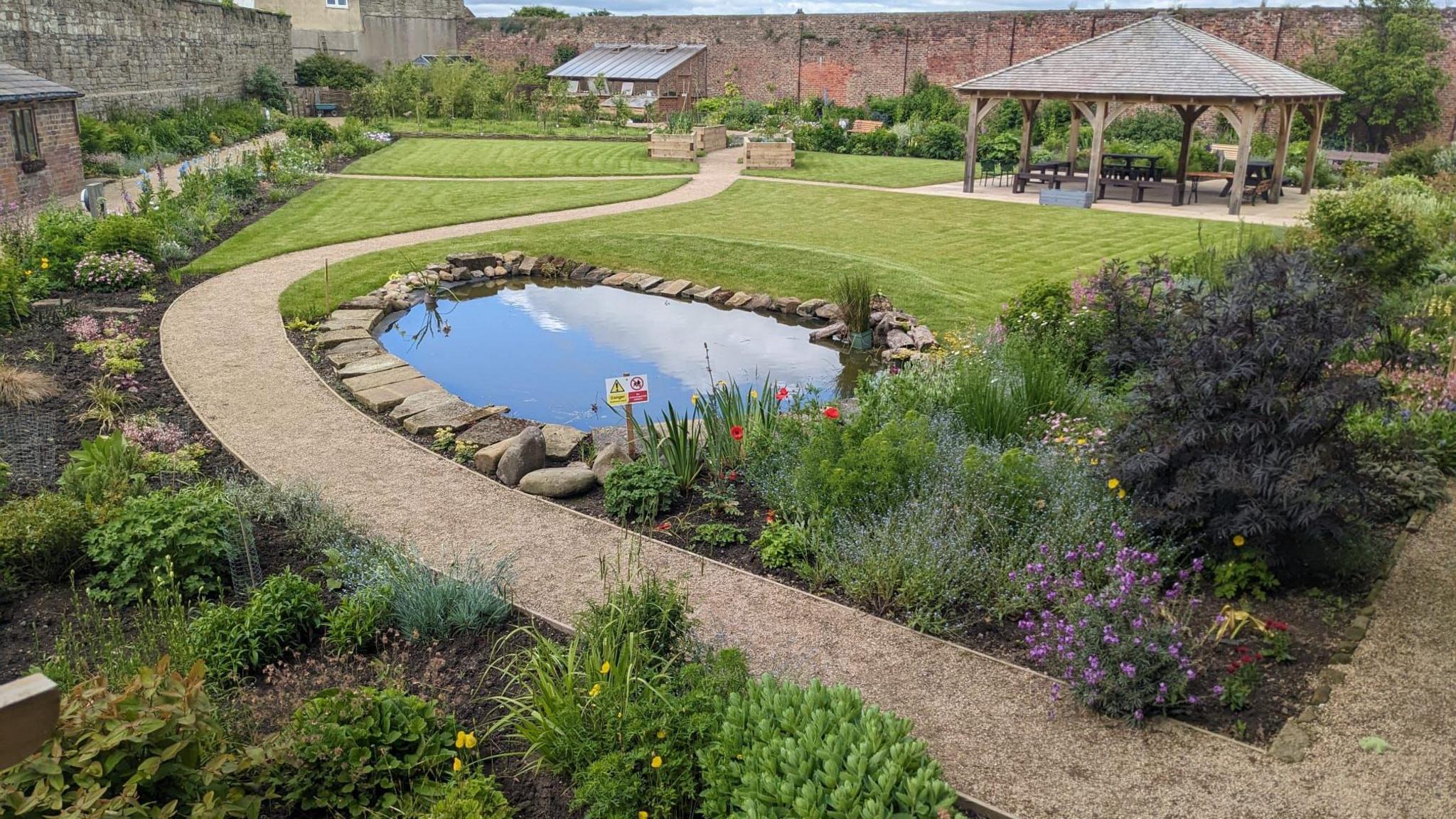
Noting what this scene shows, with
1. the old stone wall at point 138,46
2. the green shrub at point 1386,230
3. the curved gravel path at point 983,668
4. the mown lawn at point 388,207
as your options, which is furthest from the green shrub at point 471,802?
the old stone wall at point 138,46

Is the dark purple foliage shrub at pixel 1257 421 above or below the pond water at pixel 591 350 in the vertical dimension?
above

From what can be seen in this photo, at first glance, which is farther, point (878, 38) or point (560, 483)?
point (878, 38)

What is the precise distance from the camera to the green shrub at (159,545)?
4520 millimetres

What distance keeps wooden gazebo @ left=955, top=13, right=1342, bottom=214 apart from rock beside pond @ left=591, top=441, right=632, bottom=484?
1274 cm

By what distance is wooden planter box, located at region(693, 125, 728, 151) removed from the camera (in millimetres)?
22391

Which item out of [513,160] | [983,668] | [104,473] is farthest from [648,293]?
[513,160]

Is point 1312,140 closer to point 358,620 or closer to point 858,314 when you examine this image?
point 858,314

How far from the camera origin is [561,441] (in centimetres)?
654

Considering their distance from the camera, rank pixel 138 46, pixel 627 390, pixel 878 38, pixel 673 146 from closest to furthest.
→ 1. pixel 627 390
2. pixel 673 146
3. pixel 138 46
4. pixel 878 38

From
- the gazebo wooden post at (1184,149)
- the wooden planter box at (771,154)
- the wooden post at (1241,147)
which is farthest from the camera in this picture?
the wooden planter box at (771,154)

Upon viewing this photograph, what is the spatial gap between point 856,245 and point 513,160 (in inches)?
401

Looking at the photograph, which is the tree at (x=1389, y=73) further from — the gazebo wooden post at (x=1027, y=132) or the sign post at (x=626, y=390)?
the sign post at (x=626, y=390)

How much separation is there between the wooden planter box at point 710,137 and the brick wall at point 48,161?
1141 cm

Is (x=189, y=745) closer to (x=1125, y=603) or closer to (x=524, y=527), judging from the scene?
(x=524, y=527)
